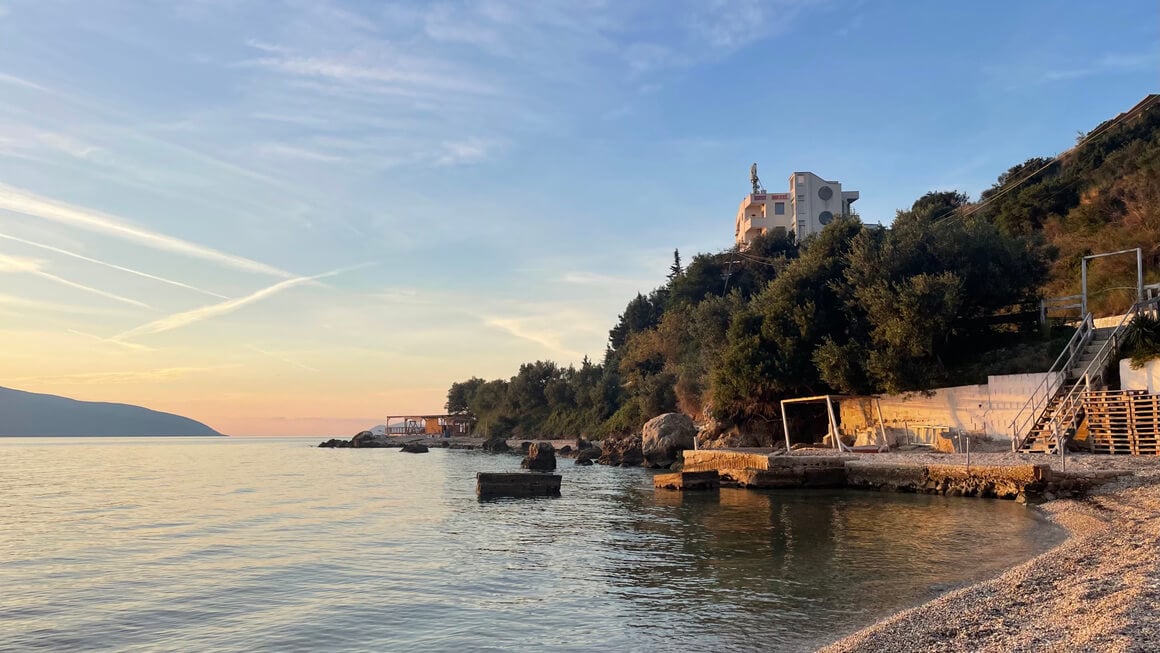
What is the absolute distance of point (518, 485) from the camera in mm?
29094

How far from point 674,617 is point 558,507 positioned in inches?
581

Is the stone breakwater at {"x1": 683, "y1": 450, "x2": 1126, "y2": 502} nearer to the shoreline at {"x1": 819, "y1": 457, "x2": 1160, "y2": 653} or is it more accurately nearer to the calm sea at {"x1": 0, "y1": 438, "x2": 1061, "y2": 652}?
the calm sea at {"x1": 0, "y1": 438, "x2": 1061, "y2": 652}

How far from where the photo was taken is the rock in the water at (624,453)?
160 feet

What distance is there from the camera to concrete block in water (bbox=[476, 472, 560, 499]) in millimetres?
28797

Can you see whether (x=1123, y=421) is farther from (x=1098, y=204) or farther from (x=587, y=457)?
(x=587, y=457)

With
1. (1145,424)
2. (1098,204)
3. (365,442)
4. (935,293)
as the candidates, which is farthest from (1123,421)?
(365,442)

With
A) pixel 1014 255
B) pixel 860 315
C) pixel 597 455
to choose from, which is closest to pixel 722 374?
pixel 860 315

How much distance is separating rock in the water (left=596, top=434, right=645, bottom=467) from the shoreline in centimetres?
3618

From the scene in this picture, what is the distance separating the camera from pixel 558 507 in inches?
973

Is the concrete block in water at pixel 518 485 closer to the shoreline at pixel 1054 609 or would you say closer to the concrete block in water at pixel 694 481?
the concrete block in water at pixel 694 481

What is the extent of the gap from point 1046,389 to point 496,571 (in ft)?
69.1

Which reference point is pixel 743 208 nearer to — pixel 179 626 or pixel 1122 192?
pixel 1122 192

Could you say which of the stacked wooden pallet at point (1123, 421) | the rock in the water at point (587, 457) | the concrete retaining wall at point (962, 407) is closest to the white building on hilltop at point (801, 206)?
the rock in the water at point (587, 457)

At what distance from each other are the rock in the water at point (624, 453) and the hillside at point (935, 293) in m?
4.74
